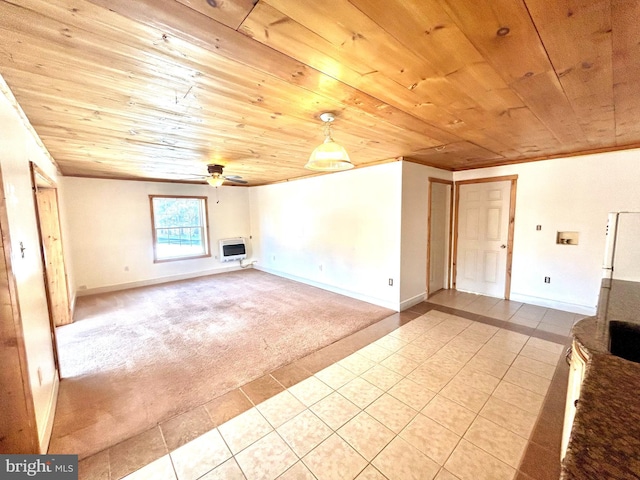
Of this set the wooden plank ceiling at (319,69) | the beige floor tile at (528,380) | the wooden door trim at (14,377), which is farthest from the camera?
the beige floor tile at (528,380)

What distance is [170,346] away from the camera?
306 centimetres

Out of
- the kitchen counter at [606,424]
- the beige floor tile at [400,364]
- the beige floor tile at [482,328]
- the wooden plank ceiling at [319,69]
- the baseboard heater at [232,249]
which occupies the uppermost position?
the wooden plank ceiling at [319,69]

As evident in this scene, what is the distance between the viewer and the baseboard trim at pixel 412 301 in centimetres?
401

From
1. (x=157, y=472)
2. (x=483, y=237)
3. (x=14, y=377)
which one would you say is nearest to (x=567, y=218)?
(x=483, y=237)

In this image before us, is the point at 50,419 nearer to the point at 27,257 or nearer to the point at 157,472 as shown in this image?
the point at 157,472

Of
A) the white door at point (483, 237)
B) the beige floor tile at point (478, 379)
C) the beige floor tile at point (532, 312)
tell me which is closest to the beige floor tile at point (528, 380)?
the beige floor tile at point (478, 379)

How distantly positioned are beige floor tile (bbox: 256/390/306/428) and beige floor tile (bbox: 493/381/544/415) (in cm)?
164

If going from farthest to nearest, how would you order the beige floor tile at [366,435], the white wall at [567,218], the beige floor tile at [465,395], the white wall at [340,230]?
the white wall at [340,230], the white wall at [567,218], the beige floor tile at [465,395], the beige floor tile at [366,435]

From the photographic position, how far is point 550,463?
5.10 feet

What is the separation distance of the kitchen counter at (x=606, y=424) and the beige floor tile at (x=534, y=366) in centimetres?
166

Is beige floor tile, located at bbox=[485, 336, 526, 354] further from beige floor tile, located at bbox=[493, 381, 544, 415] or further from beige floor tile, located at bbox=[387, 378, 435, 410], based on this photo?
beige floor tile, located at bbox=[387, 378, 435, 410]

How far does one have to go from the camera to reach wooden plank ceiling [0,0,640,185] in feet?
3.40

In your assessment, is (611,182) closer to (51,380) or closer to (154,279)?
(51,380)

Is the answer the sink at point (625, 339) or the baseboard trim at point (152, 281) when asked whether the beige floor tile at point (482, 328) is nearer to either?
the sink at point (625, 339)
